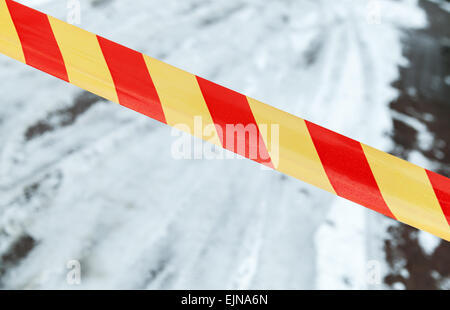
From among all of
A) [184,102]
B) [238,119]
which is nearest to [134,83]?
[184,102]

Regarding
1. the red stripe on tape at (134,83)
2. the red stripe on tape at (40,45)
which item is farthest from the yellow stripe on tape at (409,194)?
the red stripe on tape at (40,45)

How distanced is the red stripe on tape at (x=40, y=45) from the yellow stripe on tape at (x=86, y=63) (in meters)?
0.02

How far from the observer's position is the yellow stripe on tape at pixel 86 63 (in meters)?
1.13

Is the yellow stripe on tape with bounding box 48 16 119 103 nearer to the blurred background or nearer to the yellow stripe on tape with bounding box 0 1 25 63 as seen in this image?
the yellow stripe on tape with bounding box 0 1 25 63

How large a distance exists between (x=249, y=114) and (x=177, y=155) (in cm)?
63

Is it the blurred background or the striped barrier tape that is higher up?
the striped barrier tape

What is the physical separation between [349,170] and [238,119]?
0.31m

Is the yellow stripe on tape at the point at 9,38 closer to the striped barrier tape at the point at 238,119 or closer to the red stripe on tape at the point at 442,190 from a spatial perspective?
the striped barrier tape at the point at 238,119

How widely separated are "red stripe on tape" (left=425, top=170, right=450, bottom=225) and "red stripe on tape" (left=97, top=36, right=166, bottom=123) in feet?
2.35

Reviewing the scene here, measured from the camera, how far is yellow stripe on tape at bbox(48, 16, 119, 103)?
113 centimetres

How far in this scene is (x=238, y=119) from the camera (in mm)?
1062

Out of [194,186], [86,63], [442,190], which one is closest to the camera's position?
[442,190]

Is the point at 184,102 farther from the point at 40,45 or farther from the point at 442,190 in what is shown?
the point at 442,190

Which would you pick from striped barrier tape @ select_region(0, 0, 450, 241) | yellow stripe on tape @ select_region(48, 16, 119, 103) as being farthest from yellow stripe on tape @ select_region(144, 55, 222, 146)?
yellow stripe on tape @ select_region(48, 16, 119, 103)
